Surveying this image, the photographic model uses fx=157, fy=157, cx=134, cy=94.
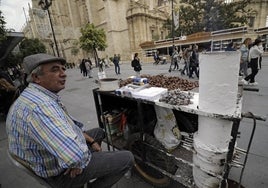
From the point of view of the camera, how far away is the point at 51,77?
1.43 meters

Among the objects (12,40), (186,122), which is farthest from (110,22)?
(186,122)

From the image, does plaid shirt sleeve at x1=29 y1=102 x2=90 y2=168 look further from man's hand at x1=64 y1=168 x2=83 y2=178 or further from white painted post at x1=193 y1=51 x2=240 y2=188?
white painted post at x1=193 y1=51 x2=240 y2=188

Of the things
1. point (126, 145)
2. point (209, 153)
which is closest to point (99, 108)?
point (126, 145)

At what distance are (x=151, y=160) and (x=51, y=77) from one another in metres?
1.59

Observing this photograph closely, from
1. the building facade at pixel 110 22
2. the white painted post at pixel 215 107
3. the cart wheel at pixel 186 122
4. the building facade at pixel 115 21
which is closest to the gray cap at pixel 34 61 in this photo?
the white painted post at pixel 215 107

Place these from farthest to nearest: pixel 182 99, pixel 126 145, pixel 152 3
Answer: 1. pixel 152 3
2. pixel 126 145
3. pixel 182 99

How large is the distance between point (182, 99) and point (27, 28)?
6669 centimetres

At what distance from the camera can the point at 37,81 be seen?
139cm

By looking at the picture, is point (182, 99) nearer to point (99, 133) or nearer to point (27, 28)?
point (99, 133)

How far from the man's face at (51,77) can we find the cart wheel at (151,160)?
121 cm

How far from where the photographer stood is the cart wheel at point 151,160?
6.40ft

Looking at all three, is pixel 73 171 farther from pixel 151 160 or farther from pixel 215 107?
pixel 215 107

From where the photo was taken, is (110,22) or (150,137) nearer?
(150,137)

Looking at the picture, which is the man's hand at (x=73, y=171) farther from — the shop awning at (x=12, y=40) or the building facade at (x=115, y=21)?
the building facade at (x=115, y=21)
